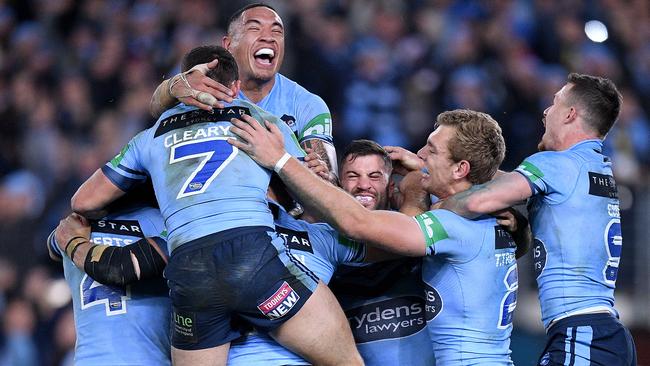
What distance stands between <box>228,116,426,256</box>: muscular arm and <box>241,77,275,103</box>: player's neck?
1.63 meters

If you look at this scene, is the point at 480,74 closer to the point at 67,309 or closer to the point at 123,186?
the point at 67,309

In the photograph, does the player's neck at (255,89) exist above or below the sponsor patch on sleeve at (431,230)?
above

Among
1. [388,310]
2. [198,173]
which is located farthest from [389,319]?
[198,173]

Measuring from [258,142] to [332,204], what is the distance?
488mm

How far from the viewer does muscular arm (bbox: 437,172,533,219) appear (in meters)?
5.31

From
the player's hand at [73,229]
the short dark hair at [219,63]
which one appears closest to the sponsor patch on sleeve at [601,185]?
the short dark hair at [219,63]

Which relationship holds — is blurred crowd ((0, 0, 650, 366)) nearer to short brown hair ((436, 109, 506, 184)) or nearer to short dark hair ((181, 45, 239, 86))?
short brown hair ((436, 109, 506, 184))

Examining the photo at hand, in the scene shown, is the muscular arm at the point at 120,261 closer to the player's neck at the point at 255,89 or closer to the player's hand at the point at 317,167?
the player's hand at the point at 317,167

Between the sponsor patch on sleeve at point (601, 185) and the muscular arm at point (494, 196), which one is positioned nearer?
the muscular arm at point (494, 196)

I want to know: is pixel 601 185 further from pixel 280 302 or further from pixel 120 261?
pixel 120 261

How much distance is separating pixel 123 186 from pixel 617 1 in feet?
28.7

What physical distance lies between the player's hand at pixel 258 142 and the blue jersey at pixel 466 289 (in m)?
0.82

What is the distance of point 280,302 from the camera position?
4941 mm

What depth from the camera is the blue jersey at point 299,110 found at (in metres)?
6.76
